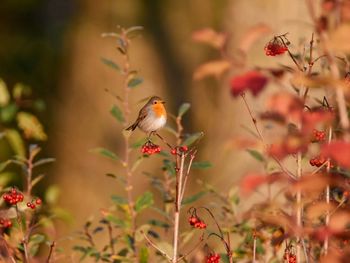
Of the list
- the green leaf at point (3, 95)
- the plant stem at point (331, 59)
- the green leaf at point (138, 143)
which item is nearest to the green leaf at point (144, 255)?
the green leaf at point (138, 143)

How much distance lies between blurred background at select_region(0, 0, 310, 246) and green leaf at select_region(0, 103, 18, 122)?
0.75 m

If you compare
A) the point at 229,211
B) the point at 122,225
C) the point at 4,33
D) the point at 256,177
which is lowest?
the point at 256,177

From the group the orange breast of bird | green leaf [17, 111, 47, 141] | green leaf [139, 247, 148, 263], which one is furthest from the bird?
green leaf [17, 111, 47, 141]

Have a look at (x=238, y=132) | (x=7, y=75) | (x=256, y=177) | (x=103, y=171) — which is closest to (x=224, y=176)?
(x=238, y=132)

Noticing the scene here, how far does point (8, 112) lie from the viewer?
16.6ft

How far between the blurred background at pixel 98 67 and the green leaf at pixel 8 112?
29.7 inches

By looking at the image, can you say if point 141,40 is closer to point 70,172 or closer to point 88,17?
point 88,17

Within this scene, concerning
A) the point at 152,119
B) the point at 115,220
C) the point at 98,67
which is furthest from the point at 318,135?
the point at 98,67

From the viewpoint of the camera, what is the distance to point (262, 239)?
13.5ft

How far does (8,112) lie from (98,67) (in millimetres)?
1111

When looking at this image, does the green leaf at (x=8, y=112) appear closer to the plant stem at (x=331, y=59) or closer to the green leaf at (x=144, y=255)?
the green leaf at (x=144, y=255)

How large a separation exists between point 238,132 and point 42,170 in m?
1.50

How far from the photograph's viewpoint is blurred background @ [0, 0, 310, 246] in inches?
230

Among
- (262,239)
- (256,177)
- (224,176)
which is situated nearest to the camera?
(256,177)
